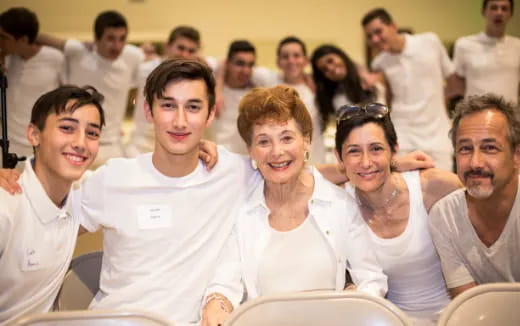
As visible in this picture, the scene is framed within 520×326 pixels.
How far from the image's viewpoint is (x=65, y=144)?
74.9 inches

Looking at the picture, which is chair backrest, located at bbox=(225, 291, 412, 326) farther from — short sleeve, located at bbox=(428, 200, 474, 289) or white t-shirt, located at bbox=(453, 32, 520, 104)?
white t-shirt, located at bbox=(453, 32, 520, 104)

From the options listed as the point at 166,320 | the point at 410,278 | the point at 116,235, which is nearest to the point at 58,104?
the point at 116,235

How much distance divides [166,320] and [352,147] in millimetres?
980

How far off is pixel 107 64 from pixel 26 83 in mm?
692

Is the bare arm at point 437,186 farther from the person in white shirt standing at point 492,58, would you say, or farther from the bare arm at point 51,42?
the bare arm at point 51,42

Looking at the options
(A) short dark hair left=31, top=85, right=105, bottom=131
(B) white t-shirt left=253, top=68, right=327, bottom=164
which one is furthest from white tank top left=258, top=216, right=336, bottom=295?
(B) white t-shirt left=253, top=68, right=327, bottom=164

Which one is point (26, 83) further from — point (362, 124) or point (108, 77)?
point (362, 124)

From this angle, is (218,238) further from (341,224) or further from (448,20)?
(448,20)

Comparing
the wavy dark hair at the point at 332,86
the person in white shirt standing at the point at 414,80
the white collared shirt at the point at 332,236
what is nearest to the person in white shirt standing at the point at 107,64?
the wavy dark hair at the point at 332,86

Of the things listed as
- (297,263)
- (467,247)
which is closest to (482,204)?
(467,247)

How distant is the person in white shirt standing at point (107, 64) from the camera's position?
14.0 ft

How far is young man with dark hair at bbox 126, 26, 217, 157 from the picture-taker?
14.6 feet

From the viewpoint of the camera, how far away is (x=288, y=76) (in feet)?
14.8

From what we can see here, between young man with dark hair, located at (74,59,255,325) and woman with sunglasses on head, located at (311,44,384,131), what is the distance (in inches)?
91.5
